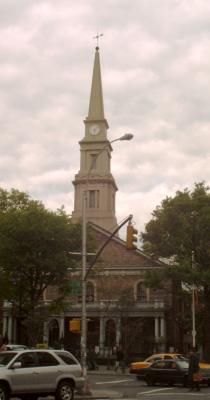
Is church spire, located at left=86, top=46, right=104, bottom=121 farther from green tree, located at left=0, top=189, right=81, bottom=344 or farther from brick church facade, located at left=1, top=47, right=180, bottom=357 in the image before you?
green tree, located at left=0, top=189, right=81, bottom=344

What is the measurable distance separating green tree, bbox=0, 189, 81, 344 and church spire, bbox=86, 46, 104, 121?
36.0m

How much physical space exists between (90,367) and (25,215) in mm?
11919

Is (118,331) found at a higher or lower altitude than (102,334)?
higher

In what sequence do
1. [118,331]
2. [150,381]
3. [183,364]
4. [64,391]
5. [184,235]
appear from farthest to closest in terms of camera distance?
[118,331], [184,235], [150,381], [183,364], [64,391]

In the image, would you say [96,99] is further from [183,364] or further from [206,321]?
[183,364]

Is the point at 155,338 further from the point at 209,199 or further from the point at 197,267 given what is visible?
the point at 209,199

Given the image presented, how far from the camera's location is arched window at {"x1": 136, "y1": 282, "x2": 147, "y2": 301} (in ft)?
206

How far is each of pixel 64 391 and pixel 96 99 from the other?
63109 mm

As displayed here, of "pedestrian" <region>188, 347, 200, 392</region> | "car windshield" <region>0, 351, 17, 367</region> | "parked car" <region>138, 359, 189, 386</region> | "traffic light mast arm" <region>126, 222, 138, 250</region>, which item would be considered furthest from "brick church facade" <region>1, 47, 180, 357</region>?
"car windshield" <region>0, 351, 17, 367</region>

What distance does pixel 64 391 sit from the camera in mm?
20734

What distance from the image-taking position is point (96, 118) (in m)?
80.0

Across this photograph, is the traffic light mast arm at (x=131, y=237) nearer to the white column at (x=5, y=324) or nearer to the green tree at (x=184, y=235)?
the green tree at (x=184, y=235)

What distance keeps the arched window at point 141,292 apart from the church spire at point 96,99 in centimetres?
2468

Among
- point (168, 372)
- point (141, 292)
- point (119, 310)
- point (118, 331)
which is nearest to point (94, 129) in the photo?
point (141, 292)
